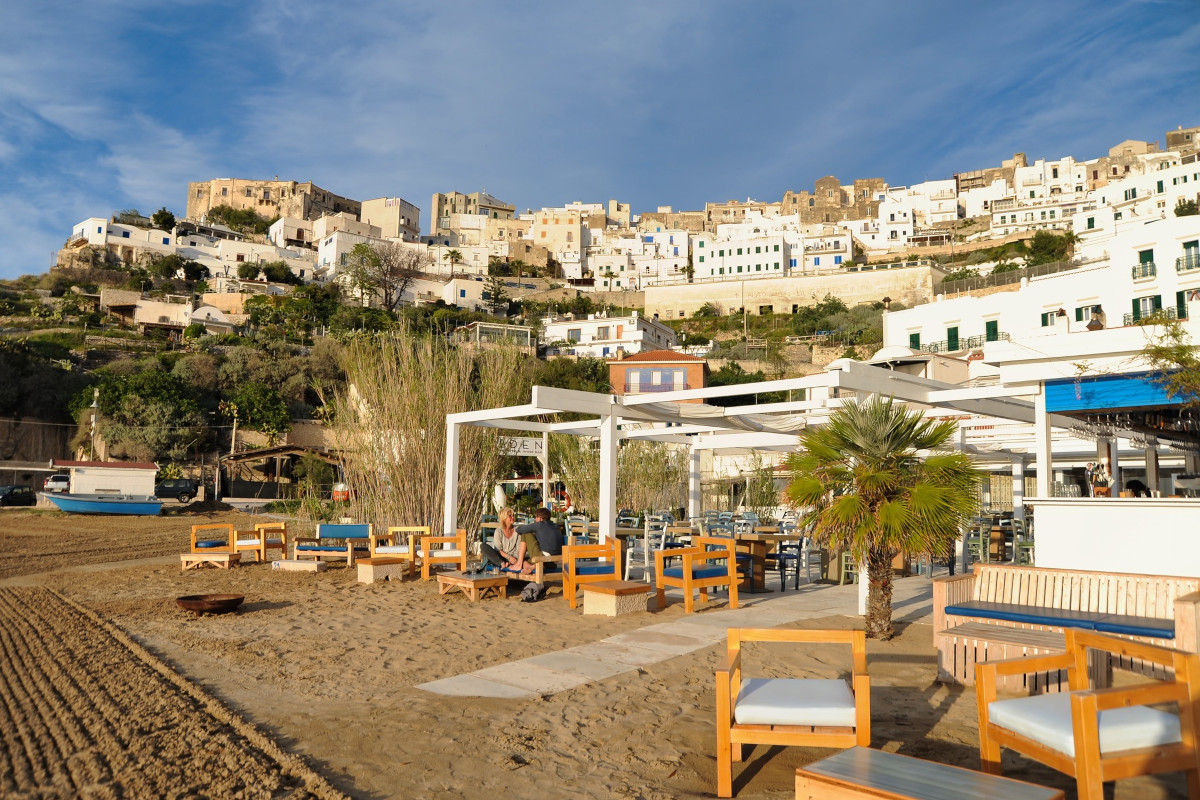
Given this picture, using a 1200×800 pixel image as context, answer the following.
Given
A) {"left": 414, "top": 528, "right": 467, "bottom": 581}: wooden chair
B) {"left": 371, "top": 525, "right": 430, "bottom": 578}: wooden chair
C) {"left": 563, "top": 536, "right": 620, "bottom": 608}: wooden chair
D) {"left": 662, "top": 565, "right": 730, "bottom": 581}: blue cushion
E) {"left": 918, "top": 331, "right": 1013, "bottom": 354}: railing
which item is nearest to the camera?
{"left": 662, "top": 565, "right": 730, "bottom": 581}: blue cushion

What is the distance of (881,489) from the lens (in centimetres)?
566

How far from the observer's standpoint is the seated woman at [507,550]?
845 cm

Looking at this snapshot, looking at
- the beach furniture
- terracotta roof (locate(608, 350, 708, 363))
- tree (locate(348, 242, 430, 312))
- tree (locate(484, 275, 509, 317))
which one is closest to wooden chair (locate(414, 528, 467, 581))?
the beach furniture

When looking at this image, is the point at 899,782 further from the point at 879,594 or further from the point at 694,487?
the point at 694,487

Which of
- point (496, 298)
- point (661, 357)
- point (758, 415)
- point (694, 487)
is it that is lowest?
point (694, 487)

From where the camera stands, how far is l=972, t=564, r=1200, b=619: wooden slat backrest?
4.57 m

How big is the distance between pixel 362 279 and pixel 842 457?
205ft

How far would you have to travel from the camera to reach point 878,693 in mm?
4605

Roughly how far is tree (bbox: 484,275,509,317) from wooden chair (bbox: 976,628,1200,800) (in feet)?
220

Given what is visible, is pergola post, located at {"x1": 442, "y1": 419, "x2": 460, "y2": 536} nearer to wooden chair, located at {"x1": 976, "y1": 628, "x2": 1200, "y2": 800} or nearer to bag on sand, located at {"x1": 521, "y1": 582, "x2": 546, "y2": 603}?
bag on sand, located at {"x1": 521, "y1": 582, "x2": 546, "y2": 603}

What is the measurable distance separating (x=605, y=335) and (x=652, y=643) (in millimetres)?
51503

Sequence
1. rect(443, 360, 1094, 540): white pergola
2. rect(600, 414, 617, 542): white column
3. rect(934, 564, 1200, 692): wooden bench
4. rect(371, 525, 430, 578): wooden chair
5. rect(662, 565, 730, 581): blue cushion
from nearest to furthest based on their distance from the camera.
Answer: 1. rect(934, 564, 1200, 692): wooden bench
2. rect(662, 565, 730, 581): blue cushion
3. rect(443, 360, 1094, 540): white pergola
4. rect(600, 414, 617, 542): white column
5. rect(371, 525, 430, 578): wooden chair

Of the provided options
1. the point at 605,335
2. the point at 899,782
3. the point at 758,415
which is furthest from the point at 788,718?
the point at 605,335

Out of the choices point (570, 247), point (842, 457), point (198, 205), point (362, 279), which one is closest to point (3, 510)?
point (842, 457)
